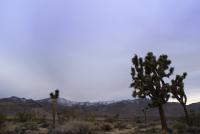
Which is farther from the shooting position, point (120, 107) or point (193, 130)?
point (120, 107)

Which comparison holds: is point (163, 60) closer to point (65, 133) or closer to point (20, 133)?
point (65, 133)

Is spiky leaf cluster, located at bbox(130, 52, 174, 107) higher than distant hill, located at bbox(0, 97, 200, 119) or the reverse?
the reverse

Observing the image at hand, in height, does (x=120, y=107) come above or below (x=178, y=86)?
above

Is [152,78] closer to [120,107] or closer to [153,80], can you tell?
[153,80]

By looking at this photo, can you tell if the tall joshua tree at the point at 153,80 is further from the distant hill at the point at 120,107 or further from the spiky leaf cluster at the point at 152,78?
the distant hill at the point at 120,107

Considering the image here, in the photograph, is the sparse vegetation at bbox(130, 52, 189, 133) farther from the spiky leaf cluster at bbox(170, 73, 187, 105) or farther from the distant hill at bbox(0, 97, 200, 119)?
the distant hill at bbox(0, 97, 200, 119)

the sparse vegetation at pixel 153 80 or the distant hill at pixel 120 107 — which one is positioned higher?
the distant hill at pixel 120 107

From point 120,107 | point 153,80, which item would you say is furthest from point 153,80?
point 120,107

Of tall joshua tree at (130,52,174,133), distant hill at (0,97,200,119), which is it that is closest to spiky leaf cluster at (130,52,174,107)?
tall joshua tree at (130,52,174,133)

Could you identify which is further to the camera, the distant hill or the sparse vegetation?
the distant hill

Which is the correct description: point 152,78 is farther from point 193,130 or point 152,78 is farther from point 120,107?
point 120,107

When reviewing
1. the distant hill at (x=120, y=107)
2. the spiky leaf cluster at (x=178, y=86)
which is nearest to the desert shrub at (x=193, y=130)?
the spiky leaf cluster at (x=178, y=86)

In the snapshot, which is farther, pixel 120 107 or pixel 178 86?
pixel 120 107

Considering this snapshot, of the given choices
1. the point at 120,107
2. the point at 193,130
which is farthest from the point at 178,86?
the point at 120,107
